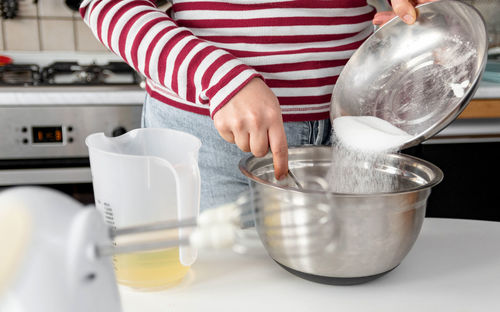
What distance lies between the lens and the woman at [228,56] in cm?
57

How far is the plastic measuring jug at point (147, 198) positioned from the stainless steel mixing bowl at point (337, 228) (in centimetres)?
7

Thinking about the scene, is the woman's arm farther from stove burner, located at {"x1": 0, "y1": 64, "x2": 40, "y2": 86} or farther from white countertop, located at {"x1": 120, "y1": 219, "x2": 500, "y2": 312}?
stove burner, located at {"x1": 0, "y1": 64, "x2": 40, "y2": 86}

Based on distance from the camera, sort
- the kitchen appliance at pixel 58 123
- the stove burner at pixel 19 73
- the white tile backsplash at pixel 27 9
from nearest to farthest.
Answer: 1. the kitchen appliance at pixel 58 123
2. the stove burner at pixel 19 73
3. the white tile backsplash at pixel 27 9

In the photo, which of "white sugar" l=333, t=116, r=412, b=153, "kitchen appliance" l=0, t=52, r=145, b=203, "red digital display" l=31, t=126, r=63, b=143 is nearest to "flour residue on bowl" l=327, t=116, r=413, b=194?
"white sugar" l=333, t=116, r=412, b=153

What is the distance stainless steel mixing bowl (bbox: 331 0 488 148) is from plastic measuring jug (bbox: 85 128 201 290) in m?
0.27

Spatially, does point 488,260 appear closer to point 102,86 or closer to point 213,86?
point 213,86

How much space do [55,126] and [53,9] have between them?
1.70 ft

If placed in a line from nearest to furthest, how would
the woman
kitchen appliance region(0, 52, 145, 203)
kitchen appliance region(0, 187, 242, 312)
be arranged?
kitchen appliance region(0, 187, 242, 312), the woman, kitchen appliance region(0, 52, 145, 203)

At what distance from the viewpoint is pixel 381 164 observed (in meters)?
0.60

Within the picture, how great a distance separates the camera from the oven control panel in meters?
1.19

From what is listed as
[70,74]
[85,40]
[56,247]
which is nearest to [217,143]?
[56,247]

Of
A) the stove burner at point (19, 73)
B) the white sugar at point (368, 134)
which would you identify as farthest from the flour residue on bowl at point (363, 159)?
the stove burner at point (19, 73)

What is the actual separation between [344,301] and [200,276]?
0.48 feet

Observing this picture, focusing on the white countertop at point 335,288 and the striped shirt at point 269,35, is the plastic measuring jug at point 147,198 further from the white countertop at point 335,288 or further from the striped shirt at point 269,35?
the striped shirt at point 269,35
